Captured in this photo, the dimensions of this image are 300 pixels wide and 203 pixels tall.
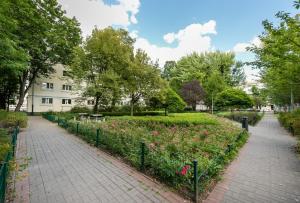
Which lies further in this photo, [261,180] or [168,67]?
[168,67]

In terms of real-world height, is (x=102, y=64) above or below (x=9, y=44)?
above

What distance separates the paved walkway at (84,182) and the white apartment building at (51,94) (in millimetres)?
26934

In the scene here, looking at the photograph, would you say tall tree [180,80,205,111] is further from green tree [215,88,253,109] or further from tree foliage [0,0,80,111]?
tree foliage [0,0,80,111]

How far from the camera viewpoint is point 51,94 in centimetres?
3525

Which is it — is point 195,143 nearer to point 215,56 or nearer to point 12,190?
point 12,190

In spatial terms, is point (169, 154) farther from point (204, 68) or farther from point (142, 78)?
point (204, 68)

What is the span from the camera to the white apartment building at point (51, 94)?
33.1m

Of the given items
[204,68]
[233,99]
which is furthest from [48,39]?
[204,68]

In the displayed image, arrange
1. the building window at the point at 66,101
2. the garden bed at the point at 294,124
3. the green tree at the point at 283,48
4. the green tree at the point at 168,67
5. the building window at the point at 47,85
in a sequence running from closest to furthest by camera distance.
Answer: the green tree at the point at 283,48 → the garden bed at the point at 294,124 → the building window at the point at 47,85 → the building window at the point at 66,101 → the green tree at the point at 168,67

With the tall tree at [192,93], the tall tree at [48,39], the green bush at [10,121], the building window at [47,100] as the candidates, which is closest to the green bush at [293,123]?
Answer: the green bush at [10,121]

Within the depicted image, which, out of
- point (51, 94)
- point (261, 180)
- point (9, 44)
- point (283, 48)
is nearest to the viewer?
point (261, 180)

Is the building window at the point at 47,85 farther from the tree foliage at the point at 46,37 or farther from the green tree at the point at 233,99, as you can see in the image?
the green tree at the point at 233,99

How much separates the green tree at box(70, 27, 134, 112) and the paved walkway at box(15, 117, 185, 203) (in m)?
15.3

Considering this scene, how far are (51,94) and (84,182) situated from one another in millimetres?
34426
